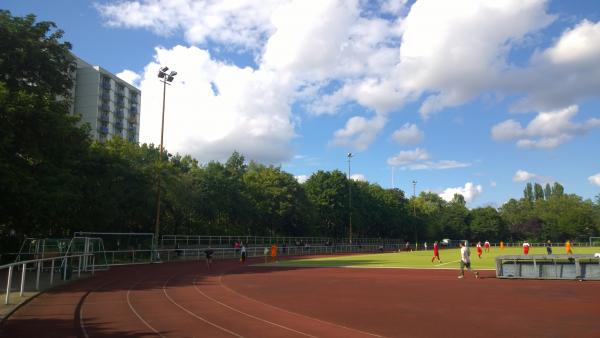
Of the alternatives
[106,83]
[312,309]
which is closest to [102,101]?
[106,83]

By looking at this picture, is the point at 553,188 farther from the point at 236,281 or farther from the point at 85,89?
the point at 236,281

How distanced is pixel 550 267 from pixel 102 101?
98070 millimetres

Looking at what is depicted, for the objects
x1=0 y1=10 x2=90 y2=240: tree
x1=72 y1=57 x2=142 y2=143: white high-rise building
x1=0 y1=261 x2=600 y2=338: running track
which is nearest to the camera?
x1=0 y1=261 x2=600 y2=338: running track

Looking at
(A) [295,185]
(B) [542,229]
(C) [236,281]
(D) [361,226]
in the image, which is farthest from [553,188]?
(C) [236,281]

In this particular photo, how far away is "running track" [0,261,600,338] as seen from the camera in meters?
10.4

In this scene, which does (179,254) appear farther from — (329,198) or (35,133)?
(329,198)

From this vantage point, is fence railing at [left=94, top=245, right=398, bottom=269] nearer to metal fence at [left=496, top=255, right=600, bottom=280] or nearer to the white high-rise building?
metal fence at [left=496, top=255, right=600, bottom=280]

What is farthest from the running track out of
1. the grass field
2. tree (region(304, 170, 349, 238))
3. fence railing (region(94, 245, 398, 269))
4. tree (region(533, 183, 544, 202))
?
tree (region(533, 183, 544, 202))

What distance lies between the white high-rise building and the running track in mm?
85219

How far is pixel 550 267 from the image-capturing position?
21297 mm

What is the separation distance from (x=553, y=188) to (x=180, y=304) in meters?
206

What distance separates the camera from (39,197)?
23.9m

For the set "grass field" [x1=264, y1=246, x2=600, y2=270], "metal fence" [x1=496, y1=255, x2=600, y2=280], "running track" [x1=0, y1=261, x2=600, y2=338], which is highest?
"metal fence" [x1=496, y1=255, x2=600, y2=280]

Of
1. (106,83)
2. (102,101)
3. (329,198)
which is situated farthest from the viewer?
(106,83)
